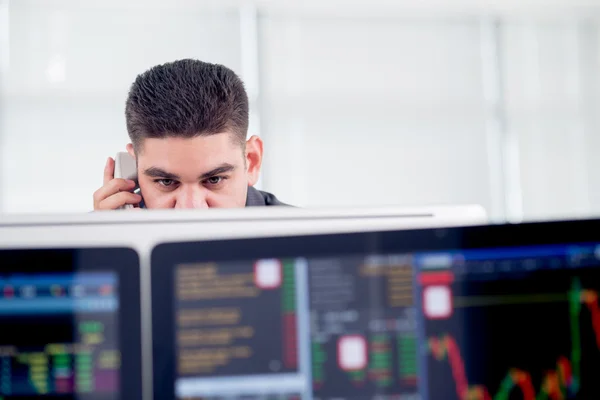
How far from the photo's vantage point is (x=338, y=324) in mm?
682

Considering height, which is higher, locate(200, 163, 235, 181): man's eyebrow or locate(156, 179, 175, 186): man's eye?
locate(200, 163, 235, 181): man's eyebrow

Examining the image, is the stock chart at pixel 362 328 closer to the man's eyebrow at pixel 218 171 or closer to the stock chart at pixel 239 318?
the stock chart at pixel 239 318

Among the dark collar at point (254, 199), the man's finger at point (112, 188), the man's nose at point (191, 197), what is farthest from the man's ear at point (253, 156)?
the man's finger at point (112, 188)

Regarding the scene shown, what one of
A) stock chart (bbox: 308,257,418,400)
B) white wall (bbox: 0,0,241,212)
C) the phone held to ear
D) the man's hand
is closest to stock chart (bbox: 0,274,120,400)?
stock chart (bbox: 308,257,418,400)

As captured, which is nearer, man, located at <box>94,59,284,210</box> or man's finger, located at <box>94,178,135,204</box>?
man's finger, located at <box>94,178,135,204</box>

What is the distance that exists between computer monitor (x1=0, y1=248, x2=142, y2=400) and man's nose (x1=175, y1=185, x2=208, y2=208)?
846 mm

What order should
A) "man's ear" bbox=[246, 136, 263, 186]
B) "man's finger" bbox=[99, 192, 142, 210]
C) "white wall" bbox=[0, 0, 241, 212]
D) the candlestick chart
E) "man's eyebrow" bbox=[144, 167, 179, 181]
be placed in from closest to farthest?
the candlestick chart, "man's finger" bbox=[99, 192, 142, 210], "man's eyebrow" bbox=[144, 167, 179, 181], "man's ear" bbox=[246, 136, 263, 186], "white wall" bbox=[0, 0, 241, 212]

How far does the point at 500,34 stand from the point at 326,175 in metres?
1.38

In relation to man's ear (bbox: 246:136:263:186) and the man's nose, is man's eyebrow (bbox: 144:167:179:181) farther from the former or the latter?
man's ear (bbox: 246:136:263:186)

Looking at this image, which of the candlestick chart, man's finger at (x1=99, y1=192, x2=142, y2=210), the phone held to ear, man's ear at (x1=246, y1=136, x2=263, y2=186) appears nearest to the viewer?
the candlestick chart

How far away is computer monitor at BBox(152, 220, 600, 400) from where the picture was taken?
26.3 inches

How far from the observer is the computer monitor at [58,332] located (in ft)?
2.20

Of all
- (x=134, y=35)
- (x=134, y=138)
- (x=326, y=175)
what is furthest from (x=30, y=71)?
(x=134, y=138)

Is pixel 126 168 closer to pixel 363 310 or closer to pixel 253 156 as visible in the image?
pixel 253 156
